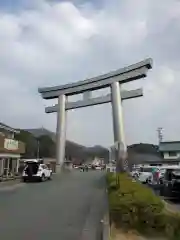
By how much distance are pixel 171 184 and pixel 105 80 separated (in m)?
36.2

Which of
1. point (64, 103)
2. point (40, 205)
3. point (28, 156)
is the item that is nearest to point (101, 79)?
point (64, 103)

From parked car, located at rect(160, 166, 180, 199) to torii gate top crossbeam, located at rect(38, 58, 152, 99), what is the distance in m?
32.4

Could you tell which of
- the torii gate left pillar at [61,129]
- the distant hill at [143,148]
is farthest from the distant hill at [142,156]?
the torii gate left pillar at [61,129]

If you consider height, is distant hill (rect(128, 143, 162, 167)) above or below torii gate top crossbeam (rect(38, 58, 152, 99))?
below

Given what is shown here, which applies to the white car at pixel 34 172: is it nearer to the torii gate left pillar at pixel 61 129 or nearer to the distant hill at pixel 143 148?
the torii gate left pillar at pixel 61 129

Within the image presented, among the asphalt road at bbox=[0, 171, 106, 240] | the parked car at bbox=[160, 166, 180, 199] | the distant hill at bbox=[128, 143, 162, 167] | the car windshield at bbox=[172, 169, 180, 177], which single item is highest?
the distant hill at bbox=[128, 143, 162, 167]

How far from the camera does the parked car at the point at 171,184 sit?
67.8 feet

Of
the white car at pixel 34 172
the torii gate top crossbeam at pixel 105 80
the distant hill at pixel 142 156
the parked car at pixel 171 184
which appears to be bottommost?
the parked car at pixel 171 184

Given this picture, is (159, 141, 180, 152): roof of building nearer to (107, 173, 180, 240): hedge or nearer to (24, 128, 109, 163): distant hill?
(24, 128, 109, 163): distant hill

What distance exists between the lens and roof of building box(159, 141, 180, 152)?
82750 millimetres

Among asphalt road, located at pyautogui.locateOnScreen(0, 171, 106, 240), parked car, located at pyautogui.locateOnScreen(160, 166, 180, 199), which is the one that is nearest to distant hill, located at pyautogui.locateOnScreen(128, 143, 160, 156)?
parked car, located at pyautogui.locateOnScreen(160, 166, 180, 199)

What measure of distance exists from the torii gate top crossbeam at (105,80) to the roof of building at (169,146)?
103ft

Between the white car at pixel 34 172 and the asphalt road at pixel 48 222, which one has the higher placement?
the white car at pixel 34 172

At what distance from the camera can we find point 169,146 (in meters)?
84.1
